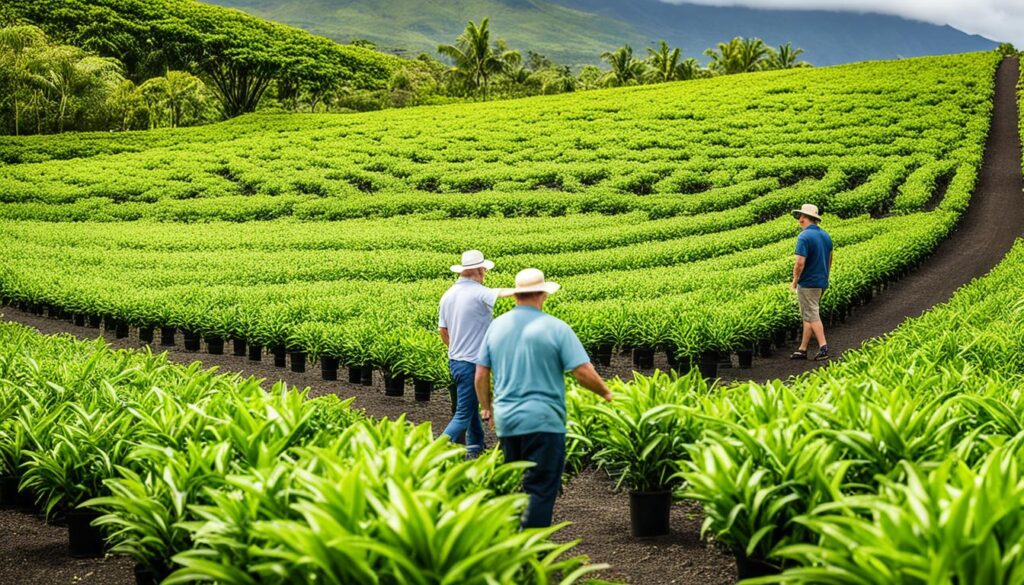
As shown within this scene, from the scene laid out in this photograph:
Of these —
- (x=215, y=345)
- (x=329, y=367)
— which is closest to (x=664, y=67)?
(x=215, y=345)

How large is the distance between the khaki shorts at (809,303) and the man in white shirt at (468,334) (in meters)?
6.87

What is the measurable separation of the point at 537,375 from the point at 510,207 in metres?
26.5

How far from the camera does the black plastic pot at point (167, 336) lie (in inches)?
Result: 622

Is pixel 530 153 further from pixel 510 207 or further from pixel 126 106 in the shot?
pixel 126 106

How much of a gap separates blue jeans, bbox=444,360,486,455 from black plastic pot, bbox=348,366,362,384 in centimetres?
448

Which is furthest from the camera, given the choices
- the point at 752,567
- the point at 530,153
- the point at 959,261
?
the point at 530,153

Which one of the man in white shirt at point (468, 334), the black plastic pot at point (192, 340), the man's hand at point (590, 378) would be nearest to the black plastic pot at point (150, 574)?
the man's hand at point (590, 378)

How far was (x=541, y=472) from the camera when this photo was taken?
18.4 ft

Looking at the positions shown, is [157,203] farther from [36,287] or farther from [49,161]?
[36,287]

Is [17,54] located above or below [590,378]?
above

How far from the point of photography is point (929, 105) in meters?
43.2

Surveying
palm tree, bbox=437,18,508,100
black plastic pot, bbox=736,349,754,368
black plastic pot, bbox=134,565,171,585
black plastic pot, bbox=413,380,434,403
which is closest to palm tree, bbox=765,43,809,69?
palm tree, bbox=437,18,508,100

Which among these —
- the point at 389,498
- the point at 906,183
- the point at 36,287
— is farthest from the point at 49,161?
the point at 389,498

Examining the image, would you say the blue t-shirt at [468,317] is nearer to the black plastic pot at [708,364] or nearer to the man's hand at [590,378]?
the man's hand at [590,378]
